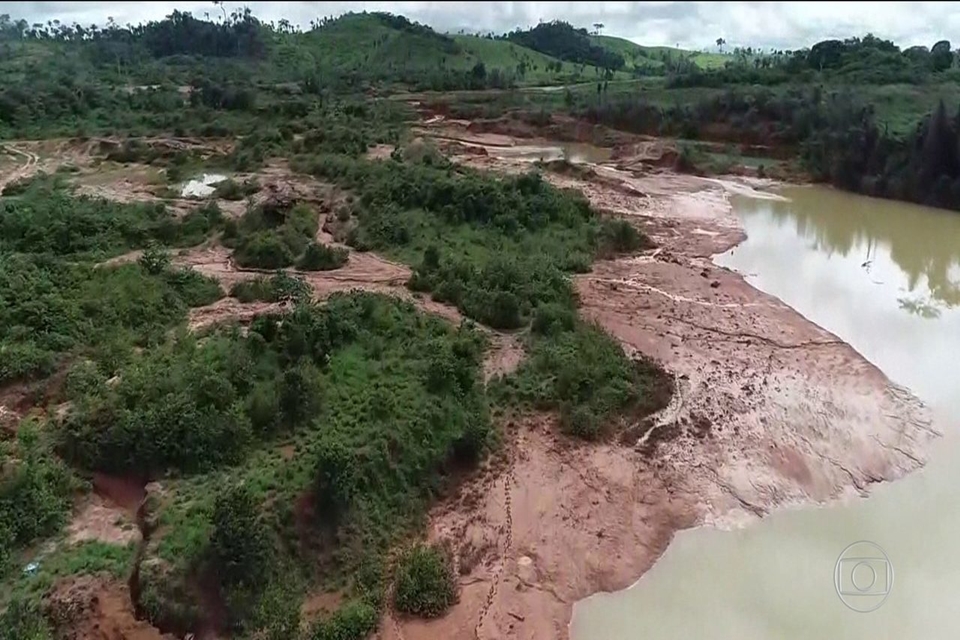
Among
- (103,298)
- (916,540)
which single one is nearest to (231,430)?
A: (103,298)

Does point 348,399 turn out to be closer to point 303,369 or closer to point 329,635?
point 303,369

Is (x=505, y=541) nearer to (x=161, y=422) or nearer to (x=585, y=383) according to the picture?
(x=585, y=383)

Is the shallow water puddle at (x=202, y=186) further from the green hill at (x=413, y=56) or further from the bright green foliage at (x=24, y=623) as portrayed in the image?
the green hill at (x=413, y=56)

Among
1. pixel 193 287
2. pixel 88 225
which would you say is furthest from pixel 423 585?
pixel 88 225

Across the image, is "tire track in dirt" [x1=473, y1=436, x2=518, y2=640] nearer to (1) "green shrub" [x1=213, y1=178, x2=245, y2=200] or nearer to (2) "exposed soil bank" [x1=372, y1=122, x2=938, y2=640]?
(2) "exposed soil bank" [x1=372, y1=122, x2=938, y2=640]

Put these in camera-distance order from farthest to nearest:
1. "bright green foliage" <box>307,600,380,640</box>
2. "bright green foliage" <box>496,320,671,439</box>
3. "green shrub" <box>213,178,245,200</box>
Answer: "green shrub" <box>213,178,245,200</box>, "bright green foliage" <box>496,320,671,439</box>, "bright green foliage" <box>307,600,380,640</box>

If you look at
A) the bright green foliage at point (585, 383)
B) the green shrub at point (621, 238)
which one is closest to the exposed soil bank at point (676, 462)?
the bright green foliage at point (585, 383)

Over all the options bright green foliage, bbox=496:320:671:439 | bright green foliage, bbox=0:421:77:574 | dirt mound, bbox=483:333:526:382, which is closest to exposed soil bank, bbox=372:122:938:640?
bright green foliage, bbox=496:320:671:439
